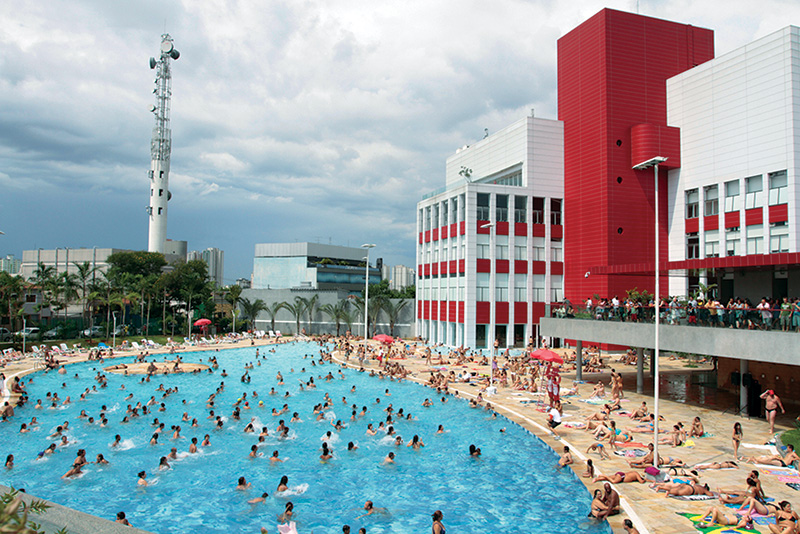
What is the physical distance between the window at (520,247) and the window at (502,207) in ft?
7.58

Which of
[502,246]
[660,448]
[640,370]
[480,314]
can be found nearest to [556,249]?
[502,246]

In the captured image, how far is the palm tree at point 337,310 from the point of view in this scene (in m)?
64.4

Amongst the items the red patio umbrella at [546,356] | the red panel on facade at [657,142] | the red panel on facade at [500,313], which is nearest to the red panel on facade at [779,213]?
the red panel on facade at [657,142]

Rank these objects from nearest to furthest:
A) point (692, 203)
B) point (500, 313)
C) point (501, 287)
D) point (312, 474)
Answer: point (312, 474)
point (692, 203)
point (500, 313)
point (501, 287)

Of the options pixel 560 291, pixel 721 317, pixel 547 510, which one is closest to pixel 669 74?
pixel 560 291

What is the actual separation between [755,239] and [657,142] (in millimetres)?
11401

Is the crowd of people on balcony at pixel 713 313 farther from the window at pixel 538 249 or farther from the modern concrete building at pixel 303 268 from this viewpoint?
the modern concrete building at pixel 303 268

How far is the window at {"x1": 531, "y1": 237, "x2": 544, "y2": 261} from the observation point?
165ft

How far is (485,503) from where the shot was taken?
15102 millimetres

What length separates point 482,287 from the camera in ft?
160

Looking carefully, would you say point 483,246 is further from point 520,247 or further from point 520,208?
A: point 520,208

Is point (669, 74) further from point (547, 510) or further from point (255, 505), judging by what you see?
point (255, 505)

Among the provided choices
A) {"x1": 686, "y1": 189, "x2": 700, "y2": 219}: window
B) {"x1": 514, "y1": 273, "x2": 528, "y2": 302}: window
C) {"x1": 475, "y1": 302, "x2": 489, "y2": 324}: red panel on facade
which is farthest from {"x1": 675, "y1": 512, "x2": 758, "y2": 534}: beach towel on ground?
{"x1": 686, "y1": 189, "x2": 700, "y2": 219}: window

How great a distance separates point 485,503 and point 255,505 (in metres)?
6.87
